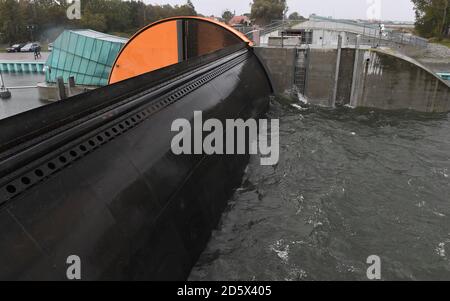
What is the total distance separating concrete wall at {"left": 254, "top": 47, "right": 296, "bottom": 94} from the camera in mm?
23641

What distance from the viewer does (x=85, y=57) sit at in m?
31.0

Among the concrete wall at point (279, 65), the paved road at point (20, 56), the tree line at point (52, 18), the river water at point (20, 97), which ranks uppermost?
the tree line at point (52, 18)

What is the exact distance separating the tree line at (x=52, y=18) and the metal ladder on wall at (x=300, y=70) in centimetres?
5912

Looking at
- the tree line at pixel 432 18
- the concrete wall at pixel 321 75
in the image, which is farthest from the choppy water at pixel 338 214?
the tree line at pixel 432 18

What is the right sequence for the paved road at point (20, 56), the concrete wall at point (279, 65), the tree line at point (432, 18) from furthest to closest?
the tree line at point (432, 18)
the paved road at point (20, 56)
the concrete wall at point (279, 65)

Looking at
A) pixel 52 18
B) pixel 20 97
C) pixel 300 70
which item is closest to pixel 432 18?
pixel 300 70

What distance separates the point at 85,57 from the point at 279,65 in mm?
17539

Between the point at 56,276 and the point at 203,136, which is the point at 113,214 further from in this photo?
the point at 203,136

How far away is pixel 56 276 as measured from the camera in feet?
13.5

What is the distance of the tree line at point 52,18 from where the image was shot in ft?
223

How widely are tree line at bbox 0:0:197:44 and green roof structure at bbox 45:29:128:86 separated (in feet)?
144

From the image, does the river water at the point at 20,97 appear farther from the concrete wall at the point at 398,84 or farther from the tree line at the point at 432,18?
the tree line at the point at 432,18

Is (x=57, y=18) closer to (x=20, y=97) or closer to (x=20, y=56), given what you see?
(x=20, y=56)
